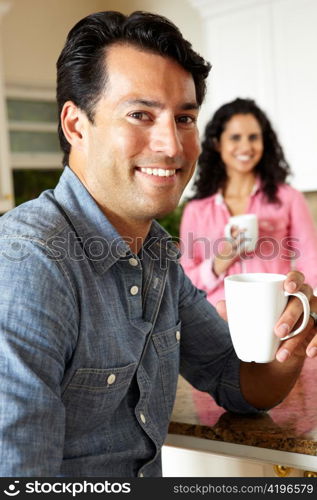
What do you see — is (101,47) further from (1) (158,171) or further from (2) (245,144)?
(2) (245,144)

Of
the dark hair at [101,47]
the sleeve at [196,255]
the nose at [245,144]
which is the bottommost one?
the sleeve at [196,255]

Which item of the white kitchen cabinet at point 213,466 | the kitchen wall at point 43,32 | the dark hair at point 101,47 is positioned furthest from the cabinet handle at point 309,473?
the kitchen wall at point 43,32

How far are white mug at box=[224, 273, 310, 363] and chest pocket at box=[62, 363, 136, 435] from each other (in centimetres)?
18

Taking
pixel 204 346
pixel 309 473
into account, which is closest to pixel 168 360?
pixel 204 346

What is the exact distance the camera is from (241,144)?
2.82 m

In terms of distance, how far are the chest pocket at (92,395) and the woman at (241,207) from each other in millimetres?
1444

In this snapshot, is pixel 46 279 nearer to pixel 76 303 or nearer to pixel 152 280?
pixel 76 303

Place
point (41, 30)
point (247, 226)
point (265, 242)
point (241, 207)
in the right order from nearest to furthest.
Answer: point (247, 226), point (265, 242), point (241, 207), point (41, 30)

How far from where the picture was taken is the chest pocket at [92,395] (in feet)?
3.17

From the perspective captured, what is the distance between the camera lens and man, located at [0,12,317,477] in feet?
2.82

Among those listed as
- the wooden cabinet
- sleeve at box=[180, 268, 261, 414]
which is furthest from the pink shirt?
the wooden cabinet

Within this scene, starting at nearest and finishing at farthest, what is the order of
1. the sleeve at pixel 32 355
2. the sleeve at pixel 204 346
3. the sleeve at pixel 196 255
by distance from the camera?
the sleeve at pixel 32 355 → the sleeve at pixel 204 346 → the sleeve at pixel 196 255

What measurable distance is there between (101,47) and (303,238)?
1657 millimetres

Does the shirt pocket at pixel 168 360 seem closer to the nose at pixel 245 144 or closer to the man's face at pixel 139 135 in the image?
the man's face at pixel 139 135
